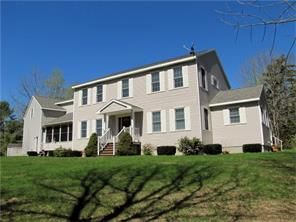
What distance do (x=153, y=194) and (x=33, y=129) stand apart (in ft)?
90.6

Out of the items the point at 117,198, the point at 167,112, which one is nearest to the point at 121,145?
the point at 167,112

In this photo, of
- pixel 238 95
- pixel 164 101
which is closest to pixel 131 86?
pixel 164 101

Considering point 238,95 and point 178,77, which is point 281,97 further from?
point 178,77

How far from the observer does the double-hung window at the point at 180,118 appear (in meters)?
19.1

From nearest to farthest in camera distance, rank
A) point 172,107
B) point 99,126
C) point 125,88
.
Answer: point 172,107, point 125,88, point 99,126

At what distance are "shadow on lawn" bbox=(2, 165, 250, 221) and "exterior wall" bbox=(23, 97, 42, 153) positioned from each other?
23331mm

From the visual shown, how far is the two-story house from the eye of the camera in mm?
18766

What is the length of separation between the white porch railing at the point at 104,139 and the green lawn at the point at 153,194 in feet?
36.7

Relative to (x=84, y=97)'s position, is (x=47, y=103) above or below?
above

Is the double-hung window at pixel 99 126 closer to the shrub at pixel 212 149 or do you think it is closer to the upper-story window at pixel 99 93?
the upper-story window at pixel 99 93

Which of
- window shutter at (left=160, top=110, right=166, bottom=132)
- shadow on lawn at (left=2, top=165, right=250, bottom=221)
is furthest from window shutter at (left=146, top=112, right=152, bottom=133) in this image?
shadow on lawn at (left=2, top=165, right=250, bottom=221)

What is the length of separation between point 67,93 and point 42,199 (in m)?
40.5

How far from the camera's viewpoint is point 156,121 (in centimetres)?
2031

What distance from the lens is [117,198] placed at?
20.8 ft
